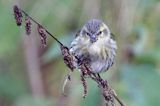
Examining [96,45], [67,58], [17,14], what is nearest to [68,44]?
[96,45]

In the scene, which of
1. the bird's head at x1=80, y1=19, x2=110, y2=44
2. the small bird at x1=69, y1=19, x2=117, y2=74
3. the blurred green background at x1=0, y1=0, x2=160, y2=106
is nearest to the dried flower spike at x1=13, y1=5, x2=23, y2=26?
the small bird at x1=69, y1=19, x2=117, y2=74

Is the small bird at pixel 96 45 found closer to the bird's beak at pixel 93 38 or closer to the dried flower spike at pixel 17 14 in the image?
the bird's beak at pixel 93 38

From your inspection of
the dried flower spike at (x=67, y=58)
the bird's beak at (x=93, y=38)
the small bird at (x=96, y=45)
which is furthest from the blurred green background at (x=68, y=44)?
the dried flower spike at (x=67, y=58)

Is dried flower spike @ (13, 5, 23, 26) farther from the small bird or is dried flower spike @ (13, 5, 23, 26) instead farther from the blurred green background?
the blurred green background

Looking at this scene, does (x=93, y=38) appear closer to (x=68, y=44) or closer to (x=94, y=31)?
(x=94, y=31)

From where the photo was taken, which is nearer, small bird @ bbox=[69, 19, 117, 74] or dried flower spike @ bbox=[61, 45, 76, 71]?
dried flower spike @ bbox=[61, 45, 76, 71]

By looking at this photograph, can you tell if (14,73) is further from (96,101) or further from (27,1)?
(96,101)

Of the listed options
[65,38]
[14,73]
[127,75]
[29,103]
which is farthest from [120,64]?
[14,73]
